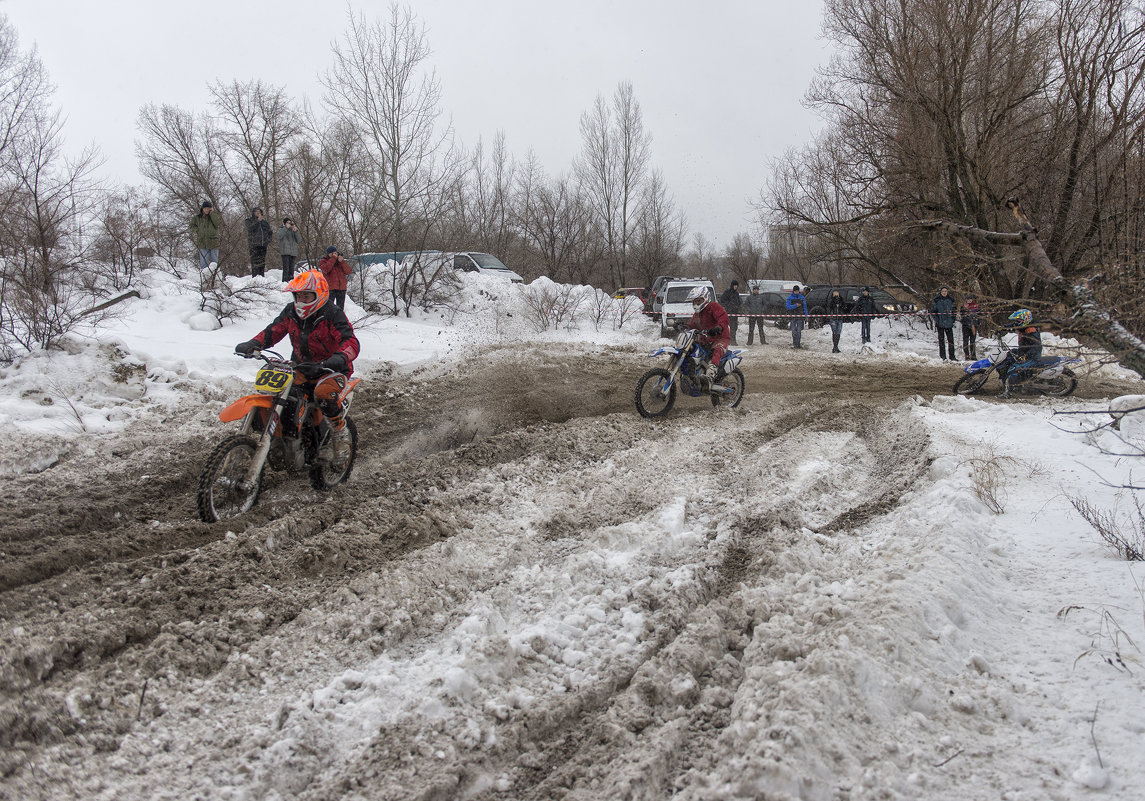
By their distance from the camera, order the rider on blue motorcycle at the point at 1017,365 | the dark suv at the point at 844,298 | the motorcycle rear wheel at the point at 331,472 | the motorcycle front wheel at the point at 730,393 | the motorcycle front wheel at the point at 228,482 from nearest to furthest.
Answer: the motorcycle front wheel at the point at 228,482 < the motorcycle rear wheel at the point at 331,472 < the motorcycle front wheel at the point at 730,393 < the rider on blue motorcycle at the point at 1017,365 < the dark suv at the point at 844,298

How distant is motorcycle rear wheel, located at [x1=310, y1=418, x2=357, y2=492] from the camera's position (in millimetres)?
5414

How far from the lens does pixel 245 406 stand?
4.73 m

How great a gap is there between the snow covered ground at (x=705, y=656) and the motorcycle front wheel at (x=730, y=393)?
3.38 meters

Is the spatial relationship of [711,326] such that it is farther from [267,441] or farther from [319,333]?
[267,441]

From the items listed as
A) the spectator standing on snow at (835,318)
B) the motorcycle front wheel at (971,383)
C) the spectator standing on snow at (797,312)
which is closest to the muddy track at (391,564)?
the motorcycle front wheel at (971,383)

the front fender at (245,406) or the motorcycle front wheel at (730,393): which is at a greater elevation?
the front fender at (245,406)

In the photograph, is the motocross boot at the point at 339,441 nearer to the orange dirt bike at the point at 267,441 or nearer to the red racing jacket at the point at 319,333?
the orange dirt bike at the point at 267,441

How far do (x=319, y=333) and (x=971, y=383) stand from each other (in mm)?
10532

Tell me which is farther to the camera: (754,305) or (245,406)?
(754,305)

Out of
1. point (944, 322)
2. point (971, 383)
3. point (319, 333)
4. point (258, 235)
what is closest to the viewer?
point (319, 333)

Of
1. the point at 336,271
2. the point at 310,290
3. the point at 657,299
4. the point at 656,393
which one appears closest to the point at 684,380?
the point at 656,393

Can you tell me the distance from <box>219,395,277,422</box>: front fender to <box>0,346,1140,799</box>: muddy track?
2.53ft

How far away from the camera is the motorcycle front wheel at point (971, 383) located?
10688 millimetres

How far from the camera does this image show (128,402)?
7758mm
